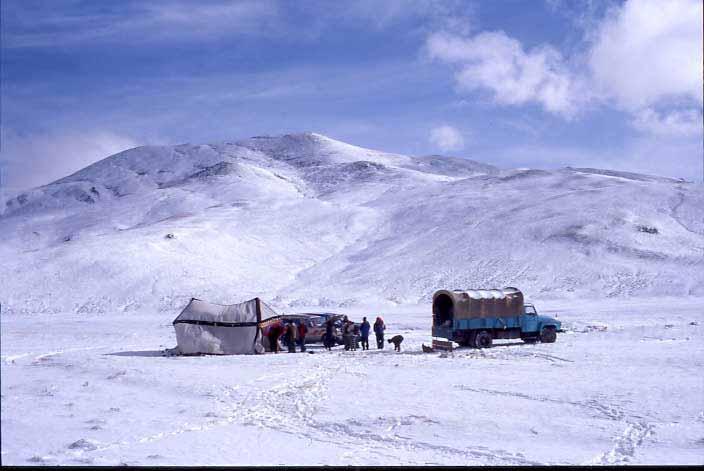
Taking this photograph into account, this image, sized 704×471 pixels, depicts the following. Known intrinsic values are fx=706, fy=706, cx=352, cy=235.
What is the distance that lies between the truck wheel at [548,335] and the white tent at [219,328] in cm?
1265

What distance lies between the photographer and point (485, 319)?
31.0 metres

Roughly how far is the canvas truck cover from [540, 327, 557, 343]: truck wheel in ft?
4.45

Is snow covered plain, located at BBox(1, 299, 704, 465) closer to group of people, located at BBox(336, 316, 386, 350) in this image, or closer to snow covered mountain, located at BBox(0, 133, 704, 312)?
group of people, located at BBox(336, 316, 386, 350)

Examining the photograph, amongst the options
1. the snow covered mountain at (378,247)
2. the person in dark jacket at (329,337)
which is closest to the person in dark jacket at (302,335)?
the person in dark jacket at (329,337)

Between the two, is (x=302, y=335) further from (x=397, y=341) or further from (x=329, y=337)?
(x=397, y=341)

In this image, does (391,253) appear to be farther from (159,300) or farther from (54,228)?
(54,228)

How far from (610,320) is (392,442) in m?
34.9

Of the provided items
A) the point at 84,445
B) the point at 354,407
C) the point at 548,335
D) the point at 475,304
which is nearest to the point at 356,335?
the point at 475,304

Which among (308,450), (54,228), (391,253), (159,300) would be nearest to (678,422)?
(308,450)

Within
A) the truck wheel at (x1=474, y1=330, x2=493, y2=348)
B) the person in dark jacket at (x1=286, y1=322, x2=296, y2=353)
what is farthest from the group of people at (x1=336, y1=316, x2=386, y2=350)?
the truck wheel at (x1=474, y1=330, x2=493, y2=348)

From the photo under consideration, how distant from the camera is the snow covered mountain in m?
65.6

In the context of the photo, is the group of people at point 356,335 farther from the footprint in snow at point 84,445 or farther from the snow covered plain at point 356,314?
the footprint in snow at point 84,445

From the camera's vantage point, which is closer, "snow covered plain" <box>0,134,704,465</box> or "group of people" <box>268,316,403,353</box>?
"snow covered plain" <box>0,134,704,465</box>

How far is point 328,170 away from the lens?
18238 cm
